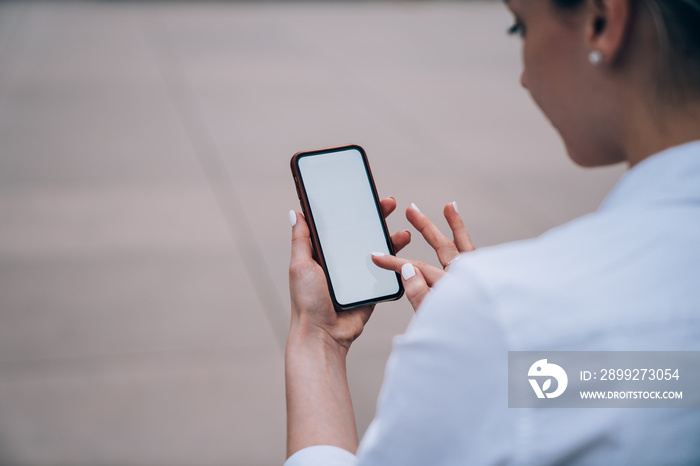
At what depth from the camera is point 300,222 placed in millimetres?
1645

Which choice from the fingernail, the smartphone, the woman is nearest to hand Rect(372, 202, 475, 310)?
the fingernail

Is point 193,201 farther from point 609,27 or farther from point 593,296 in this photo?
point 593,296

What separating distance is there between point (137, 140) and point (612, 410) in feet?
20.8

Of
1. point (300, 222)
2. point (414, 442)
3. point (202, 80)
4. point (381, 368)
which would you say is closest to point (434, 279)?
point (300, 222)

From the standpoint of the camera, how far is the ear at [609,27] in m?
0.86

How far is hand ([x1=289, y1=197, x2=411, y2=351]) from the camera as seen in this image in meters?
1.54

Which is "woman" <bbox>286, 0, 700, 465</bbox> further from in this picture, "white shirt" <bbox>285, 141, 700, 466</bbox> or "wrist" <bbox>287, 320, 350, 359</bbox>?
"wrist" <bbox>287, 320, 350, 359</bbox>

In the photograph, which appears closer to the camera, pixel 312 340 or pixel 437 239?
pixel 312 340

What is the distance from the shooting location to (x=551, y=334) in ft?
2.45

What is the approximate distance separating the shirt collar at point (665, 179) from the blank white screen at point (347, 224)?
825 mm

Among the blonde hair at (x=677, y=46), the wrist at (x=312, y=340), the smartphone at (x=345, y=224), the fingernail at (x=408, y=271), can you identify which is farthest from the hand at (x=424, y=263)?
the blonde hair at (x=677, y=46)
